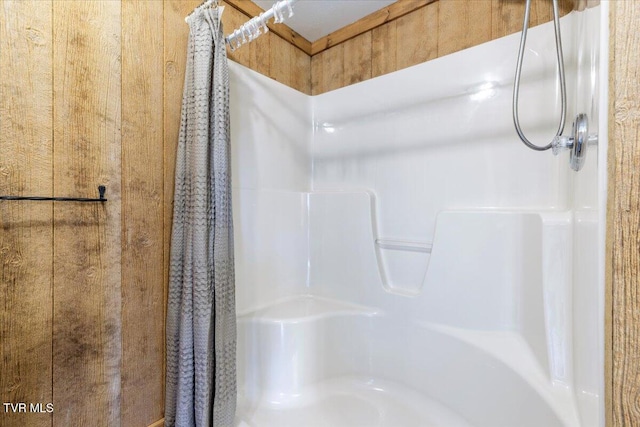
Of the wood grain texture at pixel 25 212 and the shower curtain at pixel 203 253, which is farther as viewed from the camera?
the shower curtain at pixel 203 253

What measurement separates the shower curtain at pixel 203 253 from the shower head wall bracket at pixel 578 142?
3.39 ft

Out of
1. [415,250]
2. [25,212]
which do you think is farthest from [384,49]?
[25,212]

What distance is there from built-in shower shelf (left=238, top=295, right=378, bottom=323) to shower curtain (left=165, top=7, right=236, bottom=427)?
1.03 feet

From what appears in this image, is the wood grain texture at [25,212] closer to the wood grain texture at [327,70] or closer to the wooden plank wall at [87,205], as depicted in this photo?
the wooden plank wall at [87,205]

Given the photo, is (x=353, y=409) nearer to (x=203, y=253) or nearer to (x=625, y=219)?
(x=203, y=253)

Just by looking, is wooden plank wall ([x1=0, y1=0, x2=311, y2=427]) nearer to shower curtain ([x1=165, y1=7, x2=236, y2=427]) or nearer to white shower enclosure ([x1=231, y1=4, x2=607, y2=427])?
shower curtain ([x1=165, y1=7, x2=236, y2=427])

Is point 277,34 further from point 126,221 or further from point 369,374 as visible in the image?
point 369,374

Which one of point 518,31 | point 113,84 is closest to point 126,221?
point 113,84

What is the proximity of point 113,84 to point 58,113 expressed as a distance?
195mm

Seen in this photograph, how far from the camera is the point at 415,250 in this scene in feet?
4.46

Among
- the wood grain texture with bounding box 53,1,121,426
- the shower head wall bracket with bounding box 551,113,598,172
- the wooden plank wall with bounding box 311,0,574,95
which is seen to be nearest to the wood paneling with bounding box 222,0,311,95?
the wooden plank wall with bounding box 311,0,574,95

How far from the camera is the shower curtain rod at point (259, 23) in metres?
0.92

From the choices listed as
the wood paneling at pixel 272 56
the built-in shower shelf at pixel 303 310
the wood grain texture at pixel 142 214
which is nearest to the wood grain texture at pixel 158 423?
the wood grain texture at pixel 142 214

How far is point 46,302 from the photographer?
2.68 feet
